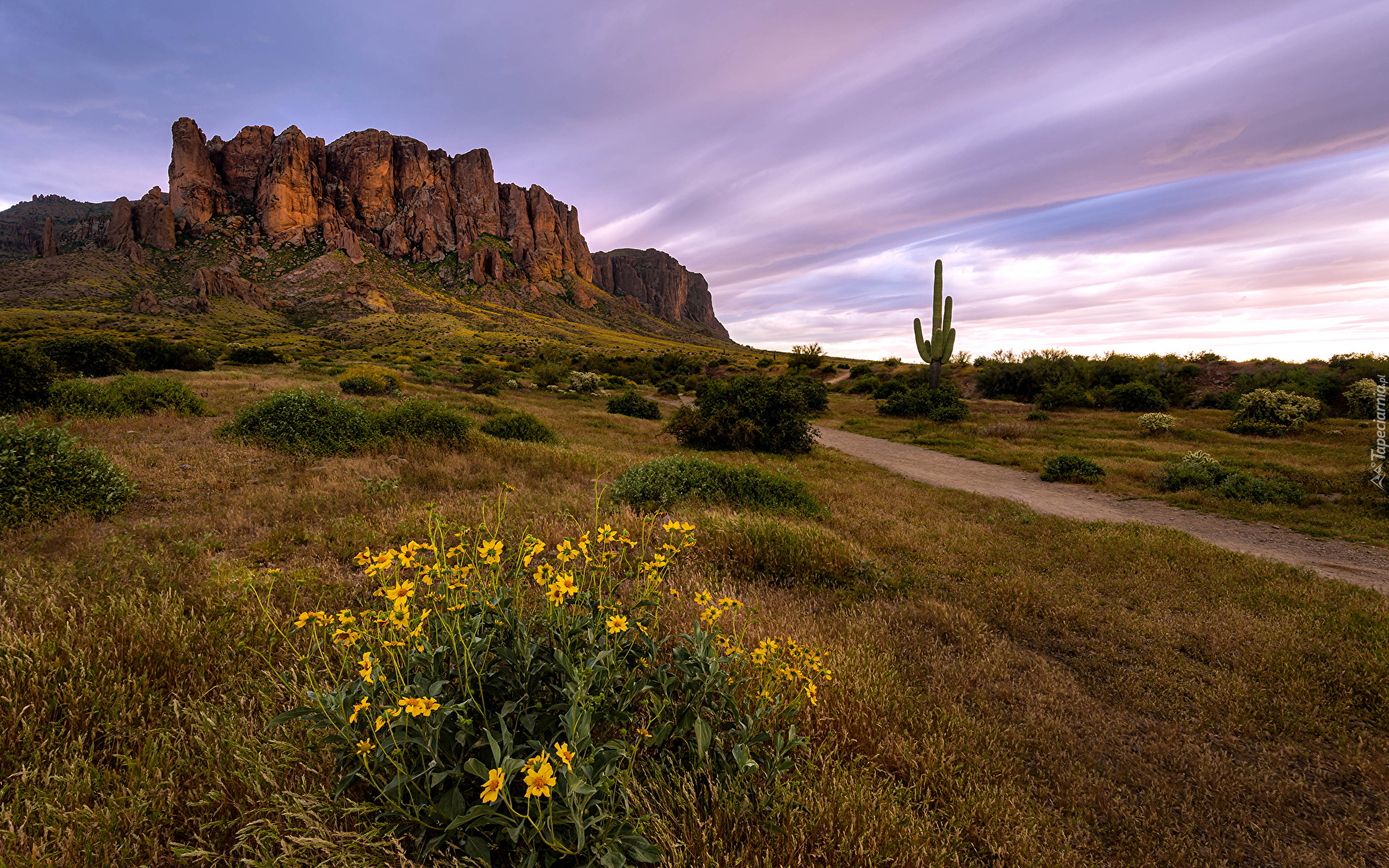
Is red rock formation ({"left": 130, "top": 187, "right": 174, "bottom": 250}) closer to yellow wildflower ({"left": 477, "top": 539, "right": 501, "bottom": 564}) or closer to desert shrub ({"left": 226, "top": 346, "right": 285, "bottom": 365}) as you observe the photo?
desert shrub ({"left": 226, "top": 346, "right": 285, "bottom": 365})

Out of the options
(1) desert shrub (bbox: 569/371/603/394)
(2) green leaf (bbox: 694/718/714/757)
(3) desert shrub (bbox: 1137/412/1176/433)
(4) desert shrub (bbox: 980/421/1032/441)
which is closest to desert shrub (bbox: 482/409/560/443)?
(2) green leaf (bbox: 694/718/714/757)

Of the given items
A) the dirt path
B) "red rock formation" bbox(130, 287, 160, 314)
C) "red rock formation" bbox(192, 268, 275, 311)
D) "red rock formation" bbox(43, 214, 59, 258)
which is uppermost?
"red rock formation" bbox(43, 214, 59, 258)

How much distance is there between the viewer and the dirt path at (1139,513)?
257 inches

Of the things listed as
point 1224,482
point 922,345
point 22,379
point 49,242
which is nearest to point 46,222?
point 49,242

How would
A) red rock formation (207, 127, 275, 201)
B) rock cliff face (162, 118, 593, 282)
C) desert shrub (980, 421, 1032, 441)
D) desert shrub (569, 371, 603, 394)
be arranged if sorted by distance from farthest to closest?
red rock formation (207, 127, 275, 201) → rock cliff face (162, 118, 593, 282) → desert shrub (569, 371, 603, 394) → desert shrub (980, 421, 1032, 441)

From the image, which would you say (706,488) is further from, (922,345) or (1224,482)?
(922,345)

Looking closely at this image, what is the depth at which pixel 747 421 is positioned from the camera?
15.0m

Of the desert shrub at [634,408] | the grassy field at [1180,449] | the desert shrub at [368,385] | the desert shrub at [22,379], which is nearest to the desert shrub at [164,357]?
the desert shrub at [368,385]

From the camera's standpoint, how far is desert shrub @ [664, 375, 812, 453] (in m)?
14.9

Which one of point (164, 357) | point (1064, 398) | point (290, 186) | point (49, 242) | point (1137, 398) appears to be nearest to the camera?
point (164, 357)

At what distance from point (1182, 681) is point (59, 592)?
7.86m

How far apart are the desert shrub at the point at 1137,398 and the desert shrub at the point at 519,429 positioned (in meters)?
25.2

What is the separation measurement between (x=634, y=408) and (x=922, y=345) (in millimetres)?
16827

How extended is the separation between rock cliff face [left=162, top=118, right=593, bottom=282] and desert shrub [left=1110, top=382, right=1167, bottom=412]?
435 ft
